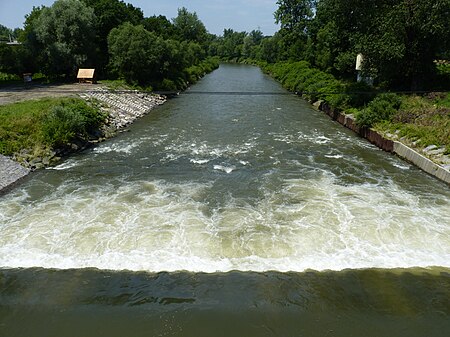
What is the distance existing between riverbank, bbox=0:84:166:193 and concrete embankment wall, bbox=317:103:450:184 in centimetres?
1556

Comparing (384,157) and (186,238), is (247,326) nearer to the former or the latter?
(186,238)

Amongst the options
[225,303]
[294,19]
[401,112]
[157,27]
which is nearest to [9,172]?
[225,303]

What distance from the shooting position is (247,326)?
28.0 ft

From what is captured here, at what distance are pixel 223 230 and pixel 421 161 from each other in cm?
1107

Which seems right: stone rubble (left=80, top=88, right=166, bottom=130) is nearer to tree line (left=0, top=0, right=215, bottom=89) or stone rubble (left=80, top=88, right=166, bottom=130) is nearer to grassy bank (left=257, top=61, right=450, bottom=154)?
tree line (left=0, top=0, right=215, bottom=89)

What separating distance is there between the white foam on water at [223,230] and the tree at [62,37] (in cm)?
2585

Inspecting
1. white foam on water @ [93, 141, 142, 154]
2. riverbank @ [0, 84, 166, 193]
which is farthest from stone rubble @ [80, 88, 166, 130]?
white foam on water @ [93, 141, 142, 154]

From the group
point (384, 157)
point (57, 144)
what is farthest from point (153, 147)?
point (384, 157)

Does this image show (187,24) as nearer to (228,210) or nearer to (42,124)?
(42,124)

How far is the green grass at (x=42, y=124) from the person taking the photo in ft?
61.4

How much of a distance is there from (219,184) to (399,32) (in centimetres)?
1806

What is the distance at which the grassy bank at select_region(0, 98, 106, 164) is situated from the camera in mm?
18609

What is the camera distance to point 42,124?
65.8 ft

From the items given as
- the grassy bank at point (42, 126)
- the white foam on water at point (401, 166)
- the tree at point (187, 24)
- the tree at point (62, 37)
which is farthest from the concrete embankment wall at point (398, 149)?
the tree at point (187, 24)
